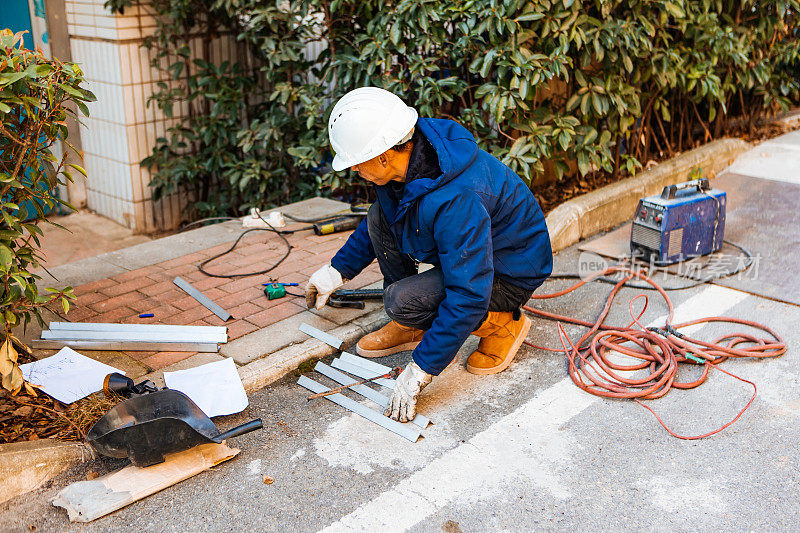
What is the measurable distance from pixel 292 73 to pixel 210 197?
147cm

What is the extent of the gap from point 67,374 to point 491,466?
204 cm

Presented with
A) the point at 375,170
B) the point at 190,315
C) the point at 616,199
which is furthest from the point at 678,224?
the point at 190,315

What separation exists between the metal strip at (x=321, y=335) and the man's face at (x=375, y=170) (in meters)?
1.00

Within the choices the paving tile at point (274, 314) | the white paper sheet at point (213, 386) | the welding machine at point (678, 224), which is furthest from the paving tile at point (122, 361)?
the welding machine at point (678, 224)

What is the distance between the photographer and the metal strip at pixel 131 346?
12.1ft

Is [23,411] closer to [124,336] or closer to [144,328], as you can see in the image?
[124,336]

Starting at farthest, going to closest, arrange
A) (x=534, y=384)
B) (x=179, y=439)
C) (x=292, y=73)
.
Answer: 1. (x=292, y=73)
2. (x=534, y=384)
3. (x=179, y=439)

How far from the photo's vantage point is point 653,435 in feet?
10.6

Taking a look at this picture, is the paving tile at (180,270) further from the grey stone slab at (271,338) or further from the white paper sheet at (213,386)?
the white paper sheet at (213,386)

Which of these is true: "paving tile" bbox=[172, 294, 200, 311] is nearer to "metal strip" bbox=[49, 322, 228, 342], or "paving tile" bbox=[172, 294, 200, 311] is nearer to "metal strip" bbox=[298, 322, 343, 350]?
"metal strip" bbox=[49, 322, 228, 342]

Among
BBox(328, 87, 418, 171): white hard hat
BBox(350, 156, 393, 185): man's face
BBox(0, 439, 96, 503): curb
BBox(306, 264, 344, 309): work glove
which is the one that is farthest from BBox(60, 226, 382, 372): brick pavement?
BBox(328, 87, 418, 171): white hard hat

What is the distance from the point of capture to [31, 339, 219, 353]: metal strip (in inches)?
146

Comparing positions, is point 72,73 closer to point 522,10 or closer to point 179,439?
point 179,439

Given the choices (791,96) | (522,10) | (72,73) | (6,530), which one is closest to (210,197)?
(522,10)
